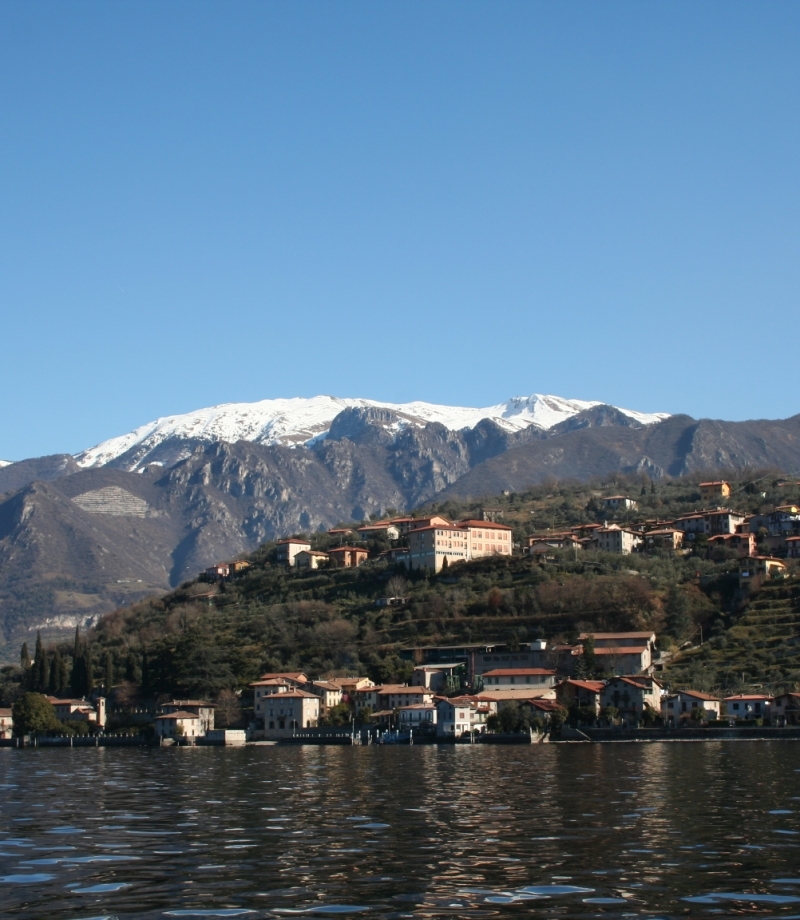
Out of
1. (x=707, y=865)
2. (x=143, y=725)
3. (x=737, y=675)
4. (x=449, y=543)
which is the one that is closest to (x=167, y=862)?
(x=707, y=865)

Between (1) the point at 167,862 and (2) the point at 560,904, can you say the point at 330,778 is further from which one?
(2) the point at 560,904

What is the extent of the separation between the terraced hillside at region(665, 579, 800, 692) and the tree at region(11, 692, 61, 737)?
2188 inches

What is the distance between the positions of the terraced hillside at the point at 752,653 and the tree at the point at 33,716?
182 ft

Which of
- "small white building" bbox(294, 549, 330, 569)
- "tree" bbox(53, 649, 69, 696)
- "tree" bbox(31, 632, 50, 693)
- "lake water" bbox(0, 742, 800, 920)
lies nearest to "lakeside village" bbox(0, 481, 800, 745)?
"tree" bbox(53, 649, 69, 696)

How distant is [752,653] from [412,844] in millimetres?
84308

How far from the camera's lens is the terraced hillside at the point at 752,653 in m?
108

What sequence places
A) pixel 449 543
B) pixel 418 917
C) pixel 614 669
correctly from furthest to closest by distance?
pixel 449 543 < pixel 614 669 < pixel 418 917

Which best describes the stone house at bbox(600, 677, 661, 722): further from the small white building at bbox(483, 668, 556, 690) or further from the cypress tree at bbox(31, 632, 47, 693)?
the cypress tree at bbox(31, 632, 47, 693)

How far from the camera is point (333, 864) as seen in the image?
30.7 m

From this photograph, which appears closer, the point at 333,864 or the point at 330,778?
the point at 333,864

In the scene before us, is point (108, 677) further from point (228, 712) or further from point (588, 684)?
point (588, 684)

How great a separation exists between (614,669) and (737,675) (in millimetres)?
11723

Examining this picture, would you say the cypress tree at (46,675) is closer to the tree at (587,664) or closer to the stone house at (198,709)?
the stone house at (198,709)

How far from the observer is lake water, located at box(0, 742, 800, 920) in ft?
84.9
